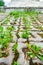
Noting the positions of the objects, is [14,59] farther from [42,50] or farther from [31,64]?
[42,50]

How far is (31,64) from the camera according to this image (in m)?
2.18

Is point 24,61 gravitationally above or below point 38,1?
A: above

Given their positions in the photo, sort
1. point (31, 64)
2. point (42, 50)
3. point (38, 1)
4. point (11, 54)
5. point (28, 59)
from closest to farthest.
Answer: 1. point (31, 64)
2. point (28, 59)
3. point (11, 54)
4. point (42, 50)
5. point (38, 1)

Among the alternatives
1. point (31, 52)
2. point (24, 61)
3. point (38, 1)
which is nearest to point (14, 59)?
point (24, 61)

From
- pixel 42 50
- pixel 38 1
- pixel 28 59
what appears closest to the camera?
pixel 28 59

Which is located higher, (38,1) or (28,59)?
(28,59)

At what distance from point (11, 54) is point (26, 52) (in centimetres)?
18

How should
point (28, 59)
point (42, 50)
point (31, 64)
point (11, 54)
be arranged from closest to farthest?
point (31, 64)
point (28, 59)
point (11, 54)
point (42, 50)

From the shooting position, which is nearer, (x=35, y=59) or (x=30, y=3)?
(x=35, y=59)

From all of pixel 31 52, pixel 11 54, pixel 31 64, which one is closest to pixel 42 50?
pixel 31 52

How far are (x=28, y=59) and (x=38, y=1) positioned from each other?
4318 centimetres

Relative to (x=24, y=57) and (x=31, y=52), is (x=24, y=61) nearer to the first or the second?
(x=24, y=57)

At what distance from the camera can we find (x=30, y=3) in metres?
42.2

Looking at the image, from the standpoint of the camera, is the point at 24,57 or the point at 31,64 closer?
the point at 31,64
